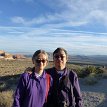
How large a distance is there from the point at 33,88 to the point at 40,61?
0.46 m

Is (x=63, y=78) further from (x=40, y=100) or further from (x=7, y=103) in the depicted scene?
(x=7, y=103)

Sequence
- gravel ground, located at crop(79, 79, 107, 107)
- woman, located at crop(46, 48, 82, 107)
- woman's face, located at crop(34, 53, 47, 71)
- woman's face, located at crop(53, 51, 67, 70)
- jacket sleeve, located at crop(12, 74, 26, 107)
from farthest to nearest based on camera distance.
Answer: gravel ground, located at crop(79, 79, 107, 107) < woman's face, located at crop(53, 51, 67, 70) < woman, located at crop(46, 48, 82, 107) < woman's face, located at crop(34, 53, 47, 71) < jacket sleeve, located at crop(12, 74, 26, 107)

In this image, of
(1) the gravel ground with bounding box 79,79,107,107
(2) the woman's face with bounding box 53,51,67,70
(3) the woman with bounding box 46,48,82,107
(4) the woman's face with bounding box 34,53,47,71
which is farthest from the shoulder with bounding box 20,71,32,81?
(1) the gravel ground with bounding box 79,79,107,107

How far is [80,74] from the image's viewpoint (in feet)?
82.3

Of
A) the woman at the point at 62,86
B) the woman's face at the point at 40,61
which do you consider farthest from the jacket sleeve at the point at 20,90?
the woman at the point at 62,86

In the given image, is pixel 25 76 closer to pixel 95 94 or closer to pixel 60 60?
pixel 60 60

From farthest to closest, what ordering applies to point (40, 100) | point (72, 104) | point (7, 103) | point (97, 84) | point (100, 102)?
1. point (97, 84)
2. point (100, 102)
3. point (7, 103)
4. point (72, 104)
5. point (40, 100)

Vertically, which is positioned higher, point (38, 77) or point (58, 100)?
point (38, 77)

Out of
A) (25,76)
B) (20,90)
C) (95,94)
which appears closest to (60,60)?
(25,76)

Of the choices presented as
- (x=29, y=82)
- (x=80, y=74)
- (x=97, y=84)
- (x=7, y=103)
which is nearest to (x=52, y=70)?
(x=29, y=82)

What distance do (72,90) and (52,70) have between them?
20.2 inches

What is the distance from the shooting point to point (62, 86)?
5703 mm

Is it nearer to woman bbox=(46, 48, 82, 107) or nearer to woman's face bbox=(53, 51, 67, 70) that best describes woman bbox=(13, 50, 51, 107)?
woman bbox=(46, 48, 82, 107)

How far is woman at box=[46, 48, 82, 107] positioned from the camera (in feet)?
18.4
